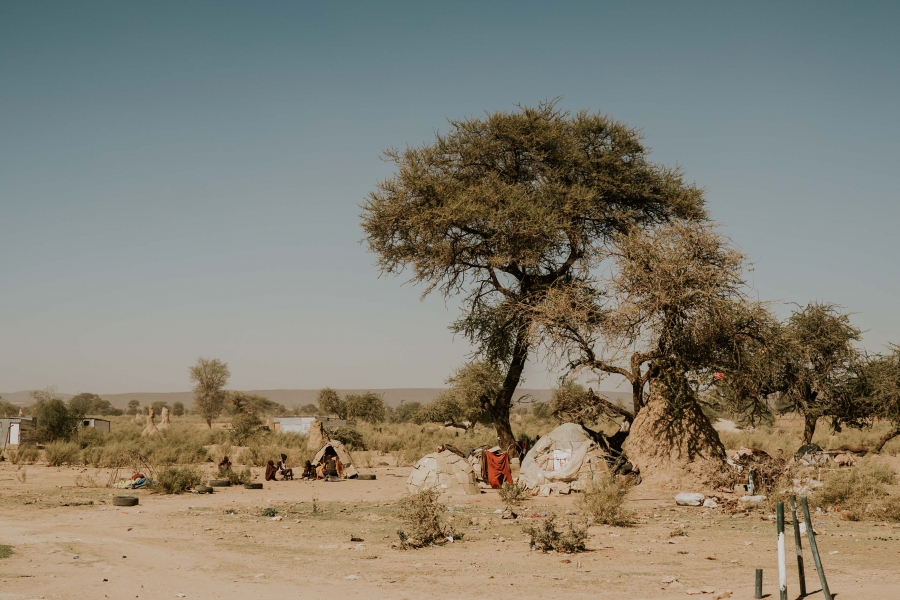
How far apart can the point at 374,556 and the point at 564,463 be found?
8.36m

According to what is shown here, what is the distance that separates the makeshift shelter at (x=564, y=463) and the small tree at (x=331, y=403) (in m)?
45.9

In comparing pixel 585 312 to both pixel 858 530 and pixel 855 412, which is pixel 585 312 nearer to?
pixel 858 530

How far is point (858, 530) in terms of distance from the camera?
1268 centimetres

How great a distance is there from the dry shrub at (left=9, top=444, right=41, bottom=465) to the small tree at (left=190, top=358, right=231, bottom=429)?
136ft

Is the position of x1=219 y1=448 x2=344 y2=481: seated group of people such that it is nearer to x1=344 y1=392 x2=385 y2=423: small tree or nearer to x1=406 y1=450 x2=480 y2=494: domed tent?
x1=406 y1=450 x2=480 y2=494: domed tent

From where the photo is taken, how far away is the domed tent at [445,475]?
1759 centimetres

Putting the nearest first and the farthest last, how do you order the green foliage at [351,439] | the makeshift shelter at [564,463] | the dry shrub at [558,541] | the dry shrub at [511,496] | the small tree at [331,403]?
the dry shrub at [558,541], the dry shrub at [511,496], the makeshift shelter at [564,463], the green foliage at [351,439], the small tree at [331,403]

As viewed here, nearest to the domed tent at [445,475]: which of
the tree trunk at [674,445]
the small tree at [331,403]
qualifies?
the tree trunk at [674,445]

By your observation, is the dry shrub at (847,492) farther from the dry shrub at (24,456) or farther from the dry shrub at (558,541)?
the dry shrub at (24,456)

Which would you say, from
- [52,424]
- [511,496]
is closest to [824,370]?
[511,496]

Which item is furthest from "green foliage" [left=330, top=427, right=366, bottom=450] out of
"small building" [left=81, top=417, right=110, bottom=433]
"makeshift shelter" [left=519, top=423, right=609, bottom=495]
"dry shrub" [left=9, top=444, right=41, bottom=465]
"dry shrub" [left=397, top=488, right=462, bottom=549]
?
"dry shrub" [left=397, top=488, right=462, bottom=549]

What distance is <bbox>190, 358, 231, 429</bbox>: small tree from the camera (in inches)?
2756

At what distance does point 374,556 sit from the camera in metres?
10.7

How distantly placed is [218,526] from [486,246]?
1247 centimetres
